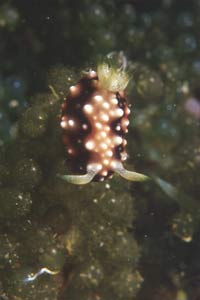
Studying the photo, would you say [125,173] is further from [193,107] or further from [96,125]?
[193,107]

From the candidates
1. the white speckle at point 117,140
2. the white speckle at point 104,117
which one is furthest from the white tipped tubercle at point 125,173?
the white speckle at point 104,117

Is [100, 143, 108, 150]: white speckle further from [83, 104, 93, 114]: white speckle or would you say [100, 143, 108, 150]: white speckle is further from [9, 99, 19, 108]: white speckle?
[9, 99, 19, 108]: white speckle

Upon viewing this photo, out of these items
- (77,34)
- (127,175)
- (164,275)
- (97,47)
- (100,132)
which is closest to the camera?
Answer: (100,132)

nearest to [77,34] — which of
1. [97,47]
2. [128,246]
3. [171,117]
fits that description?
[97,47]

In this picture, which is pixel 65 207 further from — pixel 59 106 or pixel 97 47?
pixel 97 47

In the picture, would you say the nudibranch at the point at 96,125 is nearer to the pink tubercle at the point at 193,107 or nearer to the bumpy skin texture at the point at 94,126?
the bumpy skin texture at the point at 94,126

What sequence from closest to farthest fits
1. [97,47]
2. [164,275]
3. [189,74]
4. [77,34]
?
[164,275] < [97,47] < [77,34] < [189,74]

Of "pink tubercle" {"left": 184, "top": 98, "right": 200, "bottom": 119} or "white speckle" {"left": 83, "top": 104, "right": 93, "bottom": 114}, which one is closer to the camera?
"white speckle" {"left": 83, "top": 104, "right": 93, "bottom": 114}

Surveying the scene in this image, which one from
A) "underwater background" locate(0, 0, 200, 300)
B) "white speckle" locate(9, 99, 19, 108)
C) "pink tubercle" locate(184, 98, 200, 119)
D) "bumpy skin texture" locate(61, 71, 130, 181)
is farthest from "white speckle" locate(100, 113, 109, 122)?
"pink tubercle" locate(184, 98, 200, 119)
